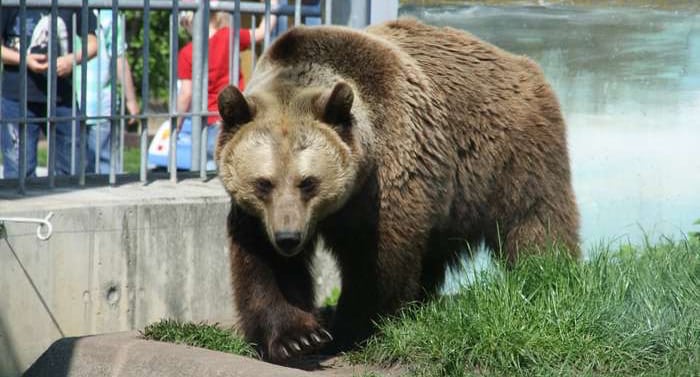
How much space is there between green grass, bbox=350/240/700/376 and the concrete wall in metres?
1.71

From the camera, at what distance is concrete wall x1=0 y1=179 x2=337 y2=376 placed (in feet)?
21.9

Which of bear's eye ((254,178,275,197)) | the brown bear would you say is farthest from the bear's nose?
bear's eye ((254,178,275,197))

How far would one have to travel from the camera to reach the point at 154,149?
10.6m

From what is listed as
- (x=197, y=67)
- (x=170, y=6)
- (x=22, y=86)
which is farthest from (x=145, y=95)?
(x=22, y=86)

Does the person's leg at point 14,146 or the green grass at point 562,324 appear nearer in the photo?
the green grass at point 562,324

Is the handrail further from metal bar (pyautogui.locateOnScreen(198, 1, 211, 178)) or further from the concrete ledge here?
metal bar (pyautogui.locateOnScreen(198, 1, 211, 178))

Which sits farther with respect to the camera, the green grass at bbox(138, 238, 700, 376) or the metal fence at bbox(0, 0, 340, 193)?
the metal fence at bbox(0, 0, 340, 193)

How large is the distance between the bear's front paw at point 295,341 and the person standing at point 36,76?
3124 mm

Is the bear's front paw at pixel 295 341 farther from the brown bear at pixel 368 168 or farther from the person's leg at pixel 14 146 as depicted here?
the person's leg at pixel 14 146

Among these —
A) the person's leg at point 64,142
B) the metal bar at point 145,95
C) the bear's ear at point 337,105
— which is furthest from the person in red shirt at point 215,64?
the bear's ear at point 337,105

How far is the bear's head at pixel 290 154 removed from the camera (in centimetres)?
577

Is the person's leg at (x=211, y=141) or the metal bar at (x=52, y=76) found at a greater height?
the metal bar at (x=52, y=76)

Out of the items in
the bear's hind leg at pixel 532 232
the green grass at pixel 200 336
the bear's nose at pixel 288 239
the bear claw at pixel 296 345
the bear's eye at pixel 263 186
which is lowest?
the green grass at pixel 200 336

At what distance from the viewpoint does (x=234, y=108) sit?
5.95m
